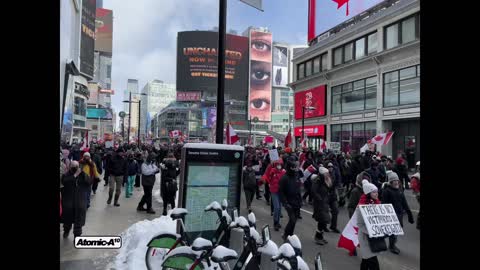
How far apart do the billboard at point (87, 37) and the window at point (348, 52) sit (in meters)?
69.0

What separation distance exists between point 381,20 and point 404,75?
18.5 feet

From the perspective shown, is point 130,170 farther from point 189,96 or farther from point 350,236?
point 189,96

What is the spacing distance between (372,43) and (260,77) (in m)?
82.6

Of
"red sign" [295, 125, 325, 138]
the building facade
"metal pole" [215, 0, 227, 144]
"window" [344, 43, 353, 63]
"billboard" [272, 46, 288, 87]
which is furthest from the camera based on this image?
"billboard" [272, 46, 288, 87]

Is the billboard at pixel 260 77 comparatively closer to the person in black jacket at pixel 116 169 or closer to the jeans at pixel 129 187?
the jeans at pixel 129 187

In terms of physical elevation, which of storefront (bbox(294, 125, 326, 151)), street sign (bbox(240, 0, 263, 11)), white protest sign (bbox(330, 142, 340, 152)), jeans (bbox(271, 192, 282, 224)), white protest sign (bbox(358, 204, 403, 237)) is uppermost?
street sign (bbox(240, 0, 263, 11))

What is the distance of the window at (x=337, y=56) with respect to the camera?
123ft

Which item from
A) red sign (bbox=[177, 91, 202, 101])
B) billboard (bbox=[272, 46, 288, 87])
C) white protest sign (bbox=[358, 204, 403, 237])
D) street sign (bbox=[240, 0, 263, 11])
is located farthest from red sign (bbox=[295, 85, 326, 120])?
billboard (bbox=[272, 46, 288, 87])

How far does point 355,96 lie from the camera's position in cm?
3453

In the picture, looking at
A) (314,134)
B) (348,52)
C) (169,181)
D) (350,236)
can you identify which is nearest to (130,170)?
(169,181)

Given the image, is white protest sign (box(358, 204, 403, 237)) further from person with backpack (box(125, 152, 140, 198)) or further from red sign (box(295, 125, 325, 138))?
red sign (box(295, 125, 325, 138))

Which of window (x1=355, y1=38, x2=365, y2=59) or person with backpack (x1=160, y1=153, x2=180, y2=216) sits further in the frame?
window (x1=355, y1=38, x2=365, y2=59)

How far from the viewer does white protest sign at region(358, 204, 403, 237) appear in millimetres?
5402
